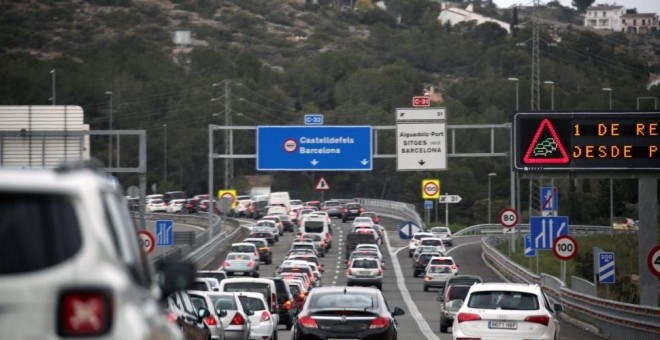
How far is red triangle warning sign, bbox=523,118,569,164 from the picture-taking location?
3256cm

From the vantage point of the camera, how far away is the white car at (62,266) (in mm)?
6121

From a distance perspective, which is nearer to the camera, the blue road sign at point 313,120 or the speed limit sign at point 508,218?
the speed limit sign at point 508,218

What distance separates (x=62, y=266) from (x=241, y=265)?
181ft

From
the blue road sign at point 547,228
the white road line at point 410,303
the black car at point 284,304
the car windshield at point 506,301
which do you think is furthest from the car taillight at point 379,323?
the blue road sign at point 547,228

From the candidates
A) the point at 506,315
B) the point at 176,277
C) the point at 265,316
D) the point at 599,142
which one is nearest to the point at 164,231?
the point at 599,142

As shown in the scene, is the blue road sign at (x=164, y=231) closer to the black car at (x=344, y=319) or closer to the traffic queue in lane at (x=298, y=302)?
the traffic queue in lane at (x=298, y=302)

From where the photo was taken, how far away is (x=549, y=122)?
3281cm

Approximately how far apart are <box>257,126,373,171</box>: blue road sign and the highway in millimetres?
5330

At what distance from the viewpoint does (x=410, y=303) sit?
49.3 metres

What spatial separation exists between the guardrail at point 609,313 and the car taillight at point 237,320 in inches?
308

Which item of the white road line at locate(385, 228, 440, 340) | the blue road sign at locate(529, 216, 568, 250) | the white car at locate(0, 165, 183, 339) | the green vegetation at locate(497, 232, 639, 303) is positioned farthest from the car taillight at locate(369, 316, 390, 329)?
the green vegetation at locate(497, 232, 639, 303)

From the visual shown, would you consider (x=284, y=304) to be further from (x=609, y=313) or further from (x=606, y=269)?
(x=606, y=269)

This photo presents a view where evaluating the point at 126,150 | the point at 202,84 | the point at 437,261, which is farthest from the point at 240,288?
the point at 202,84

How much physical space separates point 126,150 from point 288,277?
279 ft
